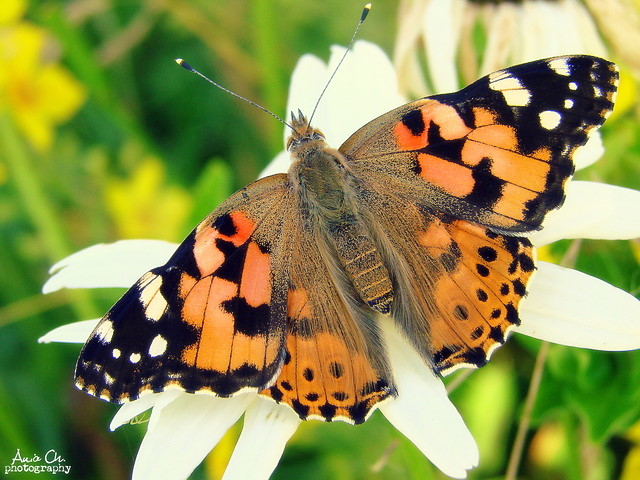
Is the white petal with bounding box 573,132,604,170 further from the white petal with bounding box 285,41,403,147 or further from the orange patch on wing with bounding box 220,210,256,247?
the orange patch on wing with bounding box 220,210,256,247

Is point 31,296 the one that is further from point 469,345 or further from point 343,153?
point 469,345

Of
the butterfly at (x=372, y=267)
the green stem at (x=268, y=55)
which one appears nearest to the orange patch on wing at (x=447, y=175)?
the butterfly at (x=372, y=267)

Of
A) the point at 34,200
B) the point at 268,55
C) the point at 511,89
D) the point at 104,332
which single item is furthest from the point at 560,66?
the point at 34,200

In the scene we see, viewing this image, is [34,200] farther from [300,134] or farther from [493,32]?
[493,32]

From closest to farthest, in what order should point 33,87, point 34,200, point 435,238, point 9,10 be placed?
point 435,238
point 34,200
point 9,10
point 33,87

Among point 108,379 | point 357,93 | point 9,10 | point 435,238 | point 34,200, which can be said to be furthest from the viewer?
point 9,10
